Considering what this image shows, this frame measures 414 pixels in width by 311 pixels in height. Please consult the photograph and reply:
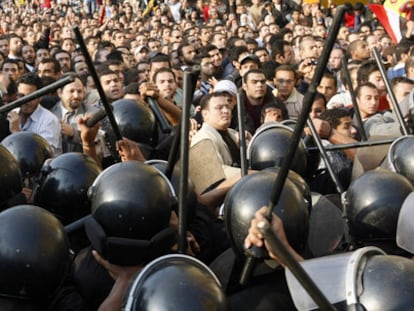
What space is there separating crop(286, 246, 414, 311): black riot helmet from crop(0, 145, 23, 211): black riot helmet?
6.29 feet

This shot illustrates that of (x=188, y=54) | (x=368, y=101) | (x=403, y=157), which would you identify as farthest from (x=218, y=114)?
(x=188, y=54)

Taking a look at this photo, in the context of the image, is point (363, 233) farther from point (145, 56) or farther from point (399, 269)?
point (145, 56)

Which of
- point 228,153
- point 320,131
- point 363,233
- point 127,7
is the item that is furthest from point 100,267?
point 127,7

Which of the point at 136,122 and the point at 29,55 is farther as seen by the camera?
the point at 29,55

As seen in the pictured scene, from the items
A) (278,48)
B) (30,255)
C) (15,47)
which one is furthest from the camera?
(15,47)

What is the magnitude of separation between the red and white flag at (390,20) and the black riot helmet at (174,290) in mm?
9838

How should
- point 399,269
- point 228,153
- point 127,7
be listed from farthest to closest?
1. point 127,7
2. point 228,153
3. point 399,269

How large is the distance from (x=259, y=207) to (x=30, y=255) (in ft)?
3.20

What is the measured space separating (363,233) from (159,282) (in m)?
1.38

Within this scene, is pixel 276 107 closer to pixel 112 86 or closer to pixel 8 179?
pixel 112 86

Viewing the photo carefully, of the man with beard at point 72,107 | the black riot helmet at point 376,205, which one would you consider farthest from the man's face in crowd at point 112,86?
the black riot helmet at point 376,205

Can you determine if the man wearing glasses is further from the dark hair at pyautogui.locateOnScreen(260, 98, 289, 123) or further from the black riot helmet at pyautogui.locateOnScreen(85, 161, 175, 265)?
the black riot helmet at pyautogui.locateOnScreen(85, 161, 175, 265)

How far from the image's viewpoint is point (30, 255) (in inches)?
129

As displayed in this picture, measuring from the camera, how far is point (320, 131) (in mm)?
5953
